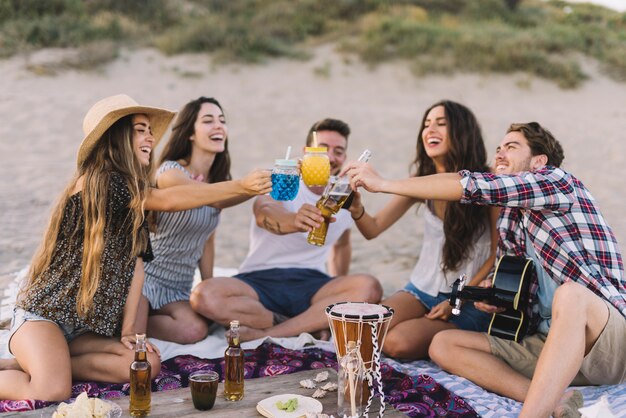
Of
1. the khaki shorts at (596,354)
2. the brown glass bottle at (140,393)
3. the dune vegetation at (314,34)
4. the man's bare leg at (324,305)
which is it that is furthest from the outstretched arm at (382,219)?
the dune vegetation at (314,34)

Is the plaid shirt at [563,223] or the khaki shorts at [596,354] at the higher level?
the plaid shirt at [563,223]

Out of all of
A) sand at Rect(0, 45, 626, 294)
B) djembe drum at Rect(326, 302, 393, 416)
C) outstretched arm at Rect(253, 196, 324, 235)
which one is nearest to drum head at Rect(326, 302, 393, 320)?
djembe drum at Rect(326, 302, 393, 416)

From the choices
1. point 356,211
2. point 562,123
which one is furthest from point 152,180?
point 562,123

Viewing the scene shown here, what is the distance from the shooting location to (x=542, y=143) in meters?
4.05

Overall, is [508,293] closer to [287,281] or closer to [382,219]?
[382,219]

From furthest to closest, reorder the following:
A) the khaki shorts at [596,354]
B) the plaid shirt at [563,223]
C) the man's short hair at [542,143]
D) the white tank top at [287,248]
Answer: the white tank top at [287,248] < the man's short hair at [542,143] < the plaid shirt at [563,223] < the khaki shorts at [596,354]

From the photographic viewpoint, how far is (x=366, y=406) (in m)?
3.00

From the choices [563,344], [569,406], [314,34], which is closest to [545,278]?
[563,344]

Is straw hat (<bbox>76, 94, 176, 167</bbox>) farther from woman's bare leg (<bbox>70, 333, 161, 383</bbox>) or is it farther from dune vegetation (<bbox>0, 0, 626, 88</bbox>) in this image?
dune vegetation (<bbox>0, 0, 626, 88</bbox>)

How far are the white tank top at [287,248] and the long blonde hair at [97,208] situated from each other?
128 cm

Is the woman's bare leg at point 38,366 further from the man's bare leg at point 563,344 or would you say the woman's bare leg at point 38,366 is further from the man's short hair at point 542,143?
the man's short hair at point 542,143

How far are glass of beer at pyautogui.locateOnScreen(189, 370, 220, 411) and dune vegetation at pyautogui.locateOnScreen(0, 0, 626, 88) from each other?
1416 centimetres

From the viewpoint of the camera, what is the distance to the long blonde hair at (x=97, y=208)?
148 inches

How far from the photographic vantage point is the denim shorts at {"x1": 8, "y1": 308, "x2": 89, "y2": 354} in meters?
3.71
